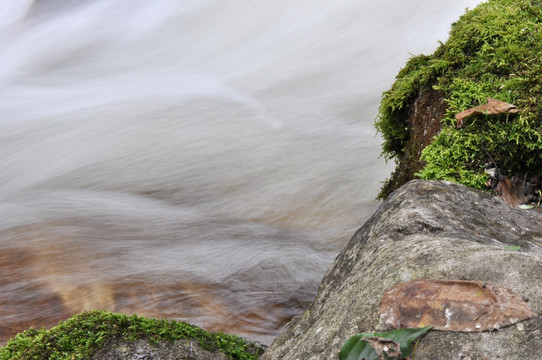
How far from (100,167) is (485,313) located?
6.63m

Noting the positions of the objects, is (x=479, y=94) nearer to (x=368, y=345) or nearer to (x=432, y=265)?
(x=432, y=265)

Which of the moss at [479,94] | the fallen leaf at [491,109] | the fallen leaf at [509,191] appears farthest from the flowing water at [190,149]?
the fallen leaf at [491,109]

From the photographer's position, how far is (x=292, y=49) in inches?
382

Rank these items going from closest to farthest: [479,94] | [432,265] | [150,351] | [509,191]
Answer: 1. [432,265]
2. [150,351]
3. [509,191]
4. [479,94]

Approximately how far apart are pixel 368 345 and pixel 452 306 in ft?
0.86

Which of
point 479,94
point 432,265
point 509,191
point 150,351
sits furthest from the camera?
point 479,94

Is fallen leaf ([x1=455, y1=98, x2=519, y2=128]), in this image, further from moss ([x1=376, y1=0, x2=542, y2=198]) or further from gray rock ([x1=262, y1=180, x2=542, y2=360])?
gray rock ([x1=262, y1=180, x2=542, y2=360])

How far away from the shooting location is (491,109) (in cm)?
307

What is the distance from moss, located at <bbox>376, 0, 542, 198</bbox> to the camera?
119 inches

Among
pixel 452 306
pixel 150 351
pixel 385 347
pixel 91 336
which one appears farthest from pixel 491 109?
pixel 91 336

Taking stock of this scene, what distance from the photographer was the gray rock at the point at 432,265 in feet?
4.60

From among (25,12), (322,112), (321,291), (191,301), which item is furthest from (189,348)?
(25,12)

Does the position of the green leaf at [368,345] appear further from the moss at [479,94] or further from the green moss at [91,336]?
the moss at [479,94]

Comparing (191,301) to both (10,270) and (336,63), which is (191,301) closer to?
(10,270)
